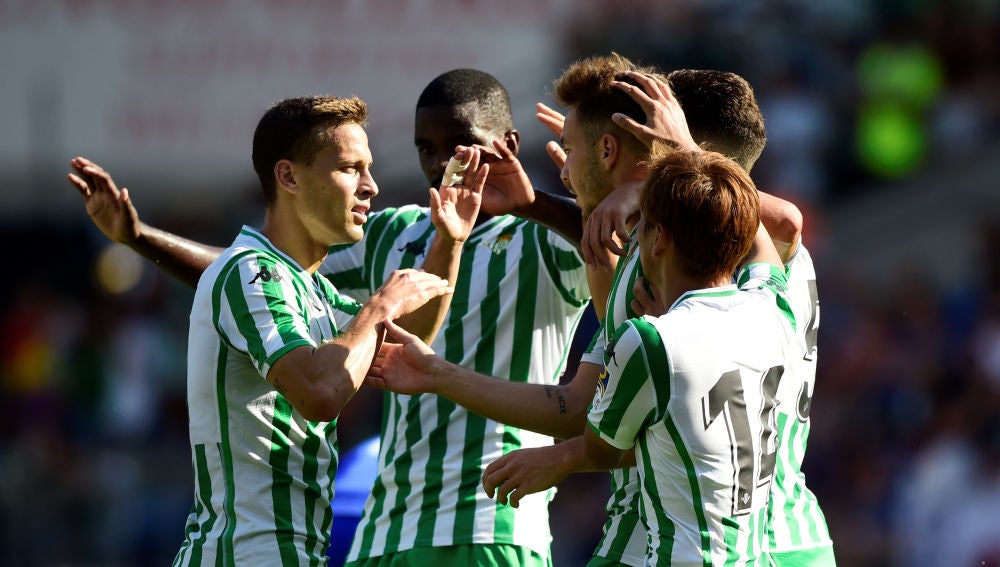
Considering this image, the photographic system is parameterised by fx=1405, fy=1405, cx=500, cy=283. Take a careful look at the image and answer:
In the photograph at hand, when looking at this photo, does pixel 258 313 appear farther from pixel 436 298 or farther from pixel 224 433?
pixel 436 298

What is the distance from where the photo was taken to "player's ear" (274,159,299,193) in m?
4.50

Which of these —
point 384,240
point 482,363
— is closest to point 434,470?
point 482,363

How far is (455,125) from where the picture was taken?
209 inches

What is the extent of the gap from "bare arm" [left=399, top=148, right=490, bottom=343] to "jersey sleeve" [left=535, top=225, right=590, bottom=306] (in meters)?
0.55

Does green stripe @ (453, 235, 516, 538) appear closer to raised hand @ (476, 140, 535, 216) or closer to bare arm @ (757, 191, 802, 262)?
raised hand @ (476, 140, 535, 216)

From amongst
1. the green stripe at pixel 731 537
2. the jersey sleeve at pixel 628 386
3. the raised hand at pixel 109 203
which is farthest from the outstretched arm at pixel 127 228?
the green stripe at pixel 731 537

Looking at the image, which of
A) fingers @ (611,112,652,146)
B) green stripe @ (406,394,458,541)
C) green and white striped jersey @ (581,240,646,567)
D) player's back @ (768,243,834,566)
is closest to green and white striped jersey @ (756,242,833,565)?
player's back @ (768,243,834,566)

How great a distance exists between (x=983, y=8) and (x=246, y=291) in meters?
10.2

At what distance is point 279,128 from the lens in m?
4.54

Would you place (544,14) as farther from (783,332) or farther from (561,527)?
(783,332)

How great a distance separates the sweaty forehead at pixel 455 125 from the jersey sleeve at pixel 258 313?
1.26 m

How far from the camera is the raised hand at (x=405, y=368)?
14.1 feet

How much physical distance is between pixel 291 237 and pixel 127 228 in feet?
2.83

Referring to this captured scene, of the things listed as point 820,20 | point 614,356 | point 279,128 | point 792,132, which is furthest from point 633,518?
point 820,20
